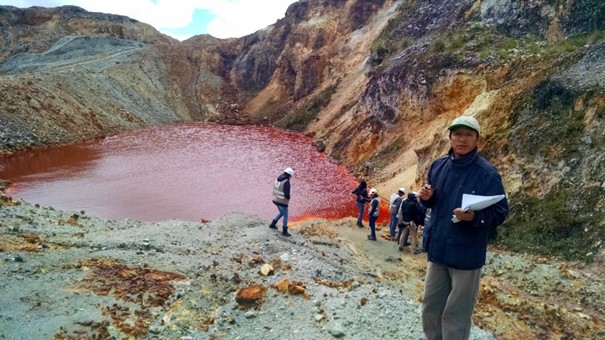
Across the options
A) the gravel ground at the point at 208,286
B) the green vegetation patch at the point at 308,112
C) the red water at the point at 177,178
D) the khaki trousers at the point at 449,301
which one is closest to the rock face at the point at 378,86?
the green vegetation patch at the point at 308,112

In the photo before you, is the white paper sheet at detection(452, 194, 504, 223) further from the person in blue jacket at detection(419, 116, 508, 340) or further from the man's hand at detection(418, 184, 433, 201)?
the man's hand at detection(418, 184, 433, 201)

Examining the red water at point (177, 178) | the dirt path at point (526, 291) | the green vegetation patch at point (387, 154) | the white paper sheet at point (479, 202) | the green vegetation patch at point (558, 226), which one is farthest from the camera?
the green vegetation patch at point (387, 154)

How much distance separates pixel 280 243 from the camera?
10875 mm

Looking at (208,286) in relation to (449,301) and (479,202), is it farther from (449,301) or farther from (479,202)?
(479,202)

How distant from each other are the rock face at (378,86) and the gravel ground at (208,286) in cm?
357

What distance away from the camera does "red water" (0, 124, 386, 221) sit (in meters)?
18.5

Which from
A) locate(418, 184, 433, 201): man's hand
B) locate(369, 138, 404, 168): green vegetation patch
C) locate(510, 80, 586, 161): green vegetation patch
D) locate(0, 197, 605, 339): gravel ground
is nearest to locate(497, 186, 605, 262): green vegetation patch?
locate(0, 197, 605, 339): gravel ground

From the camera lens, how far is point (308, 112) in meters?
42.6

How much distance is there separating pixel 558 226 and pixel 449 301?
8.35m

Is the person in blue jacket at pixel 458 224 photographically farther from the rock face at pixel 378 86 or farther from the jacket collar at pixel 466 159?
the rock face at pixel 378 86

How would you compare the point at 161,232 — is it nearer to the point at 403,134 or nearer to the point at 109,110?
the point at 403,134

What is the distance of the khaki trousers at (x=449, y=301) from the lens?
4238 millimetres

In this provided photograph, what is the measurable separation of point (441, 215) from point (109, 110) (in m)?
41.6

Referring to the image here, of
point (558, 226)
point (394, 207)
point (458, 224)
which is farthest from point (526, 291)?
point (458, 224)
